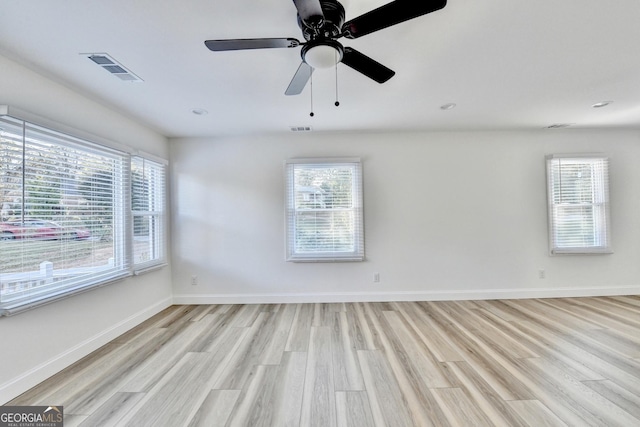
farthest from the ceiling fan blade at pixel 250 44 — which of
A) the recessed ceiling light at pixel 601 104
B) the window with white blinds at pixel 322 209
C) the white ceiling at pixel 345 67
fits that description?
the recessed ceiling light at pixel 601 104

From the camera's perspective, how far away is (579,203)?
3959 millimetres

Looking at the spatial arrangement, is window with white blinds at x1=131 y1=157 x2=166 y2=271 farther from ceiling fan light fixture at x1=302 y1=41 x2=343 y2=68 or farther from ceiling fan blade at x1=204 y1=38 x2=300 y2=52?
ceiling fan light fixture at x1=302 y1=41 x2=343 y2=68

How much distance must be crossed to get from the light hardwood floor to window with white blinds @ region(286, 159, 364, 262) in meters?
0.98

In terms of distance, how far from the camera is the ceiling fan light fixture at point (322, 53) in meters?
1.41

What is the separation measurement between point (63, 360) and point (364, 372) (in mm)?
2608

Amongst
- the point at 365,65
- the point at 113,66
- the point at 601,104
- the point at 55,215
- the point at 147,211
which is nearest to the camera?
the point at 365,65

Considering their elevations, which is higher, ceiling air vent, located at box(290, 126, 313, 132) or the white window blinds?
ceiling air vent, located at box(290, 126, 313, 132)

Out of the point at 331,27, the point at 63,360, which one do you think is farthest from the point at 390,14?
the point at 63,360

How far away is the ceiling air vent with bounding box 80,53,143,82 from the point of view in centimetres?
197

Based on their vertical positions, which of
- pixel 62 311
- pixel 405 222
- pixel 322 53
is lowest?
pixel 62 311

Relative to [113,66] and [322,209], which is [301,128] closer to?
[322,209]

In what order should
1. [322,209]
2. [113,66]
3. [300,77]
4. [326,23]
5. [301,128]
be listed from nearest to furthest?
[326,23] < [300,77] < [113,66] < [301,128] < [322,209]

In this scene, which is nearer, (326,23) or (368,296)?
(326,23)

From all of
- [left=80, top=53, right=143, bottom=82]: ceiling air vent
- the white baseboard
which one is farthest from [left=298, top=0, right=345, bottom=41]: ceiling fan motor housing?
the white baseboard
